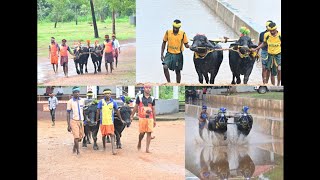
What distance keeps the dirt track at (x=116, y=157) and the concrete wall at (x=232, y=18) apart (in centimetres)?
156

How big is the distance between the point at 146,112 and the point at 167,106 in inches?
11.8

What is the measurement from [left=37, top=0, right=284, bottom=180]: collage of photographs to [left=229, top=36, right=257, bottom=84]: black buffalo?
0.01 m

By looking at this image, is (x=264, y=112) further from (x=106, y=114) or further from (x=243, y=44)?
(x=106, y=114)

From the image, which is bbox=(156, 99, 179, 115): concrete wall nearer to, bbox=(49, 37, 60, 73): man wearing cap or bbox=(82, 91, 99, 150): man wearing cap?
bbox=(82, 91, 99, 150): man wearing cap

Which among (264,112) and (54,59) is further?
(264,112)

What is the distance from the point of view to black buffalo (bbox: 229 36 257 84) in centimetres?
754

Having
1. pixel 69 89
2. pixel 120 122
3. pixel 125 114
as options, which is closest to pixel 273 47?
pixel 125 114

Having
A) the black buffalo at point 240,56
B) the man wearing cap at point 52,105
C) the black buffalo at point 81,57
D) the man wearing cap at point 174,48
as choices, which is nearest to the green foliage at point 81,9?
the black buffalo at point 81,57

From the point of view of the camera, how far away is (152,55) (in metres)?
7.34

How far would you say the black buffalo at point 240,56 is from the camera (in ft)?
24.7

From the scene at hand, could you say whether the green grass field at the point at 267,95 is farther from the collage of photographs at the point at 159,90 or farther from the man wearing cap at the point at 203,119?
the man wearing cap at the point at 203,119

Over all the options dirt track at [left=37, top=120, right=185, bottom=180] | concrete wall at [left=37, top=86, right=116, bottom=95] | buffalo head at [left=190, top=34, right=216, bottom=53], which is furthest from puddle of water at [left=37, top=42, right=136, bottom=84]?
buffalo head at [left=190, top=34, right=216, bottom=53]

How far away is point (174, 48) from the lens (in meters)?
7.37

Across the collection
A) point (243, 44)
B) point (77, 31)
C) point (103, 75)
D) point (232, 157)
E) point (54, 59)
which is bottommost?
point (232, 157)
